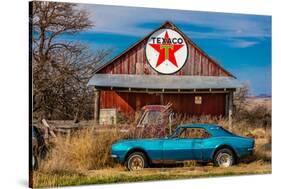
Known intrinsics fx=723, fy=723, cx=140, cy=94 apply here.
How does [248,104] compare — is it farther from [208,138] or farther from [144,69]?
[144,69]

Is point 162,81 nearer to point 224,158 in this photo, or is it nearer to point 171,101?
point 171,101

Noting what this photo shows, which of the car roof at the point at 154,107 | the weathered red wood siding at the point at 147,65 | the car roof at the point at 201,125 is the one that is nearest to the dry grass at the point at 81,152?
the car roof at the point at 154,107

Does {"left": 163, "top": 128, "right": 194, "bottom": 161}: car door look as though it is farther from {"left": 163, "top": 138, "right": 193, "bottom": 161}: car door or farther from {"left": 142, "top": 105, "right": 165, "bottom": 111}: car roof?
{"left": 142, "top": 105, "right": 165, "bottom": 111}: car roof

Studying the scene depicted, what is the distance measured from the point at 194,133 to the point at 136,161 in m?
1.16

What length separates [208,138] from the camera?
498 inches

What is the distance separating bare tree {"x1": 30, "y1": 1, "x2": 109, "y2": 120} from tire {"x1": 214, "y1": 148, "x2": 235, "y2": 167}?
2575 millimetres

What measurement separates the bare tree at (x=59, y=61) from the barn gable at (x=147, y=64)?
0.98 ft

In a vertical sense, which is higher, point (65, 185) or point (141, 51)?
point (141, 51)

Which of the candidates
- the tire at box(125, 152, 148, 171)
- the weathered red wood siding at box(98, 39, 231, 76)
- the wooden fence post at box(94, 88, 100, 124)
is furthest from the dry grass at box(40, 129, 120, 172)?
the weathered red wood siding at box(98, 39, 231, 76)

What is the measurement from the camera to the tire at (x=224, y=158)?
41.9 feet

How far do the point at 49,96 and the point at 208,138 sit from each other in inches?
116

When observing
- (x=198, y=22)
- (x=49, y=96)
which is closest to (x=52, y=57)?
(x=49, y=96)

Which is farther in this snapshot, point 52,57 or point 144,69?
point 144,69

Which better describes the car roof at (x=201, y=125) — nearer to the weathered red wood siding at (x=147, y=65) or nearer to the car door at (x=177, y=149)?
the car door at (x=177, y=149)
